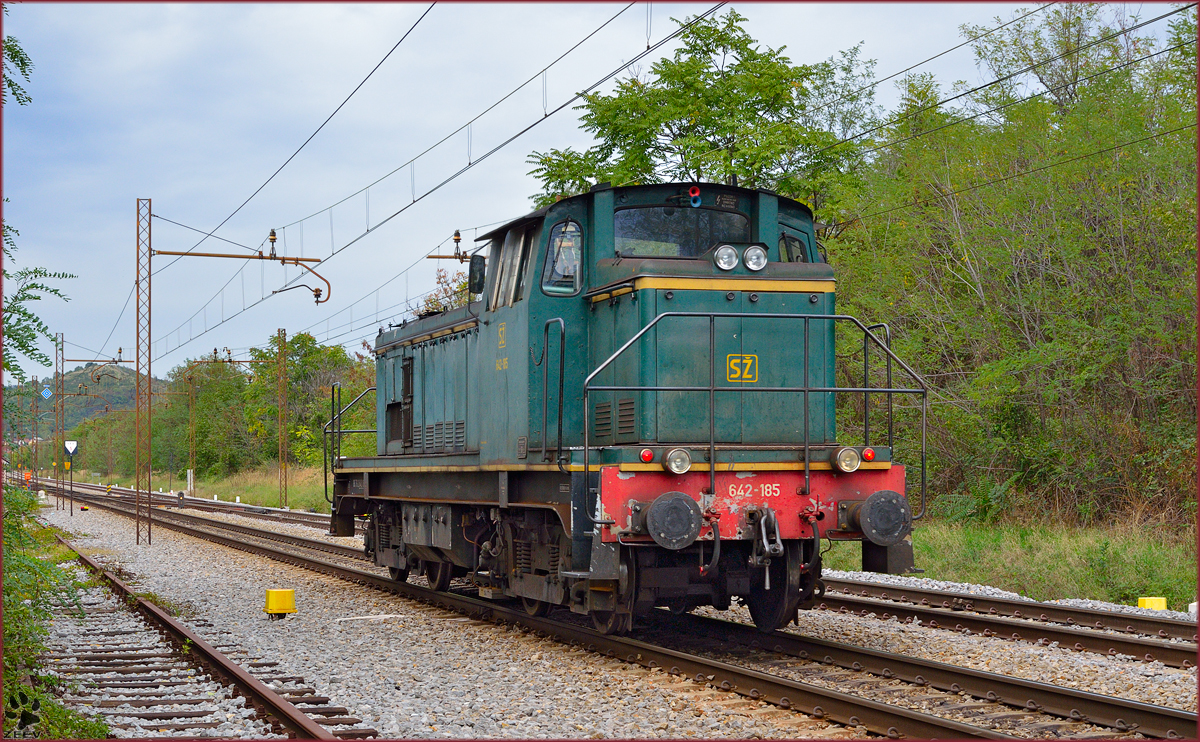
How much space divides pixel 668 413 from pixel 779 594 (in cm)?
169

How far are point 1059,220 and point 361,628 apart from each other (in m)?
12.5

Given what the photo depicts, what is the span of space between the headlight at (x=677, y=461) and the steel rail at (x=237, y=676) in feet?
9.31

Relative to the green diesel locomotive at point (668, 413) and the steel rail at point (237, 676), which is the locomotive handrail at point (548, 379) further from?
the steel rail at point (237, 676)

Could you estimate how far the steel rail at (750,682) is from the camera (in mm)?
5489

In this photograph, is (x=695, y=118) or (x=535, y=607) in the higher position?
(x=695, y=118)

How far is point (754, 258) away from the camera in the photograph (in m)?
8.09

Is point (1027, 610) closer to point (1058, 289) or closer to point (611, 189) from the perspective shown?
point (611, 189)

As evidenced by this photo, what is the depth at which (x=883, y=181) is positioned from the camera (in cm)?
1938

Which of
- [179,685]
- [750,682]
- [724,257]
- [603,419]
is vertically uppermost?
[724,257]

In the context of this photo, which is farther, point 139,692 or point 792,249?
point 792,249

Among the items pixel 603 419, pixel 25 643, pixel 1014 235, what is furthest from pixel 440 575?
pixel 1014 235

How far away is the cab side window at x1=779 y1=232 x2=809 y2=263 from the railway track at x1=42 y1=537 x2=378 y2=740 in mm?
4995

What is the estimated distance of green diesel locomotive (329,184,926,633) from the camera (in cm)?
743

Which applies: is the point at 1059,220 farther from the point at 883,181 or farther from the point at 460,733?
the point at 460,733
